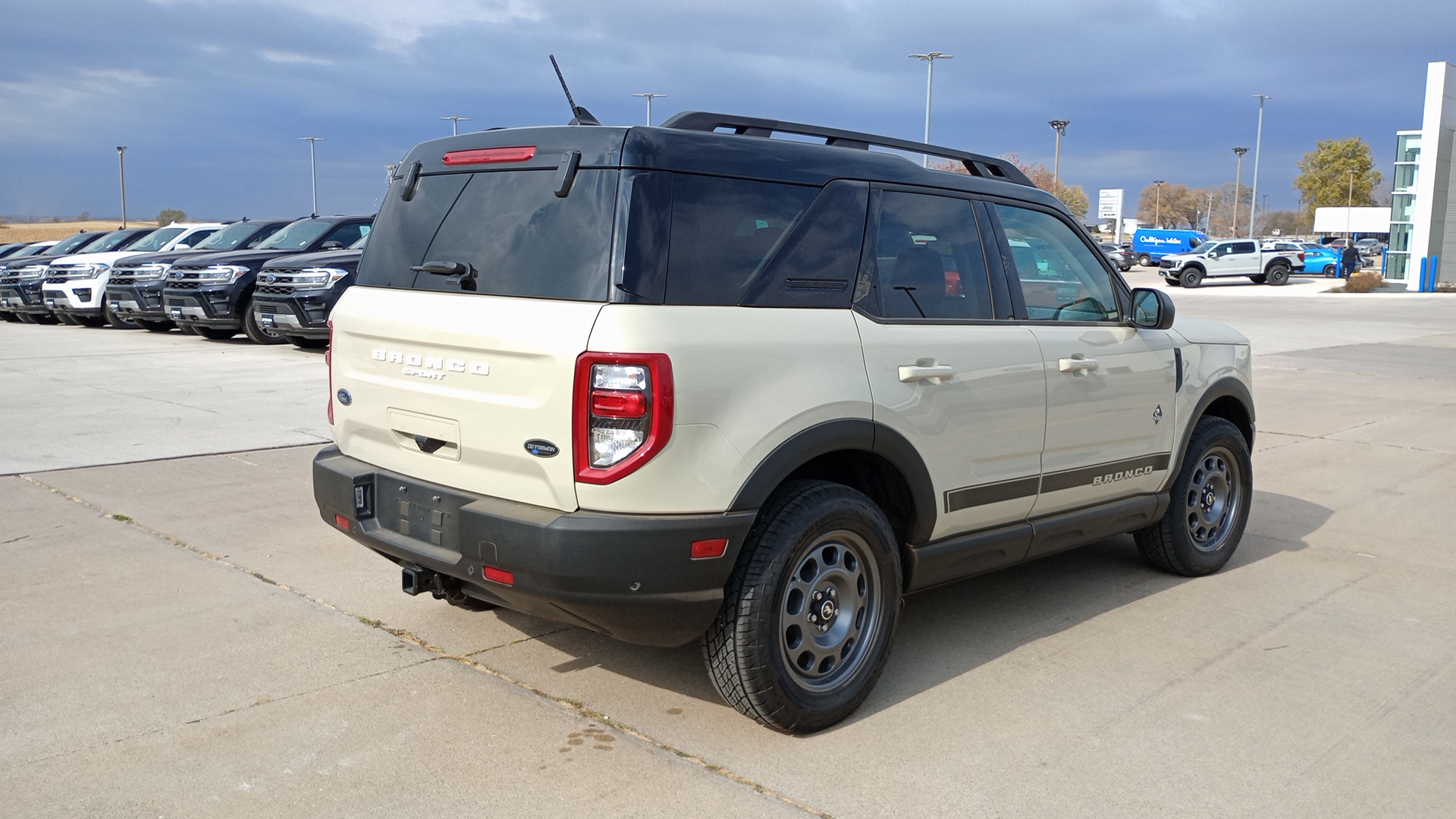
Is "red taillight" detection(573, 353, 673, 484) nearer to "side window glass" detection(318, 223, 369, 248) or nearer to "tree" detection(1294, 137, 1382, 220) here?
"side window glass" detection(318, 223, 369, 248)

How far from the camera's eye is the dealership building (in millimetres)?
38875

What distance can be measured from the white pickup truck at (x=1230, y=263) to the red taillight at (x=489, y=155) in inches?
1743

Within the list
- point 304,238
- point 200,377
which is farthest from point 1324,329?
point 200,377

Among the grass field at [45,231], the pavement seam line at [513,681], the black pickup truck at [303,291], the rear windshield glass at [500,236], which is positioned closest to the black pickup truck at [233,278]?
the black pickup truck at [303,291]

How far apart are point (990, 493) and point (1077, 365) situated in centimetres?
71

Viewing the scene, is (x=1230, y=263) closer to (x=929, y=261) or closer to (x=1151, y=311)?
(x=1151, y=311)

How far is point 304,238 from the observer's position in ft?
56.0

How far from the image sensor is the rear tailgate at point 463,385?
3.42 meters

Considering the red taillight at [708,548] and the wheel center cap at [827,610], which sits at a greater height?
the red taillight at [708,548]

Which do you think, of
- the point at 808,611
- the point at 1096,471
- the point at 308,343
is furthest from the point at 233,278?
the point at 808,611

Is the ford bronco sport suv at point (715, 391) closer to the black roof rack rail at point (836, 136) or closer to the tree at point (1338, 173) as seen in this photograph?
the black roof rack rail at point (836, 136)

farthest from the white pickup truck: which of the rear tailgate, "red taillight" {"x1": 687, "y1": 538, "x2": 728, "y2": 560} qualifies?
"red taillight" {"x1": 687, "y1": 538, "x2": 728, "y2": 560}

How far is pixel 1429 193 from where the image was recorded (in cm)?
3931

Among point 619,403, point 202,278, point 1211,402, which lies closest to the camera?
point 619,403
